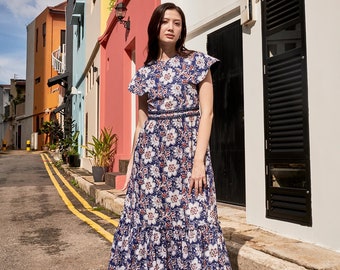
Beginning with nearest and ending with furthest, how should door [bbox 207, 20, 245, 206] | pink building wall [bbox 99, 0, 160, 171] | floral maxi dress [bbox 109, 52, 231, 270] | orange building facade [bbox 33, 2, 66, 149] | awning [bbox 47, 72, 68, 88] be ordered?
floral maxi dress [bbox 109, 52, 231, 270] < door [bbox 207, 20, 245, 206] < pink building wall [bbox 99, 0, 160, 171] < awning [bbox 47, 72, 68, 88] < orange building facade [bbox 33, 2, 66, 149]

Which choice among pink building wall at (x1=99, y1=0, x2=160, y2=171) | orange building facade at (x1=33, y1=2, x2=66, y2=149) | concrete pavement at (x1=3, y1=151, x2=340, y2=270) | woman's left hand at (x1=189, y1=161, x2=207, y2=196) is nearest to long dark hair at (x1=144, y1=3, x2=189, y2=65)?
woman's left hand at (x1=189, y1=161, x2=207, y2=196)

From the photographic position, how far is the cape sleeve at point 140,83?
Answer: 8.36 feet

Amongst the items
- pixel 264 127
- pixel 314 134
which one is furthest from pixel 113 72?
pixel 314 134

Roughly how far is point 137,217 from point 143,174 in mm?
277

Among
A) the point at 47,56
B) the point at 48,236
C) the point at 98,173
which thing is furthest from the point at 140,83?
the point at 47,56

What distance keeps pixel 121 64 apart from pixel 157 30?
7.44 m

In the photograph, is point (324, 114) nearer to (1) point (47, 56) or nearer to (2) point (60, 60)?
(2) point (60, 60)

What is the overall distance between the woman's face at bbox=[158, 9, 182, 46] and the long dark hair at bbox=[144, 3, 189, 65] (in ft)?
0.08

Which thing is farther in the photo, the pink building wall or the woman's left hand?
the pink building wall

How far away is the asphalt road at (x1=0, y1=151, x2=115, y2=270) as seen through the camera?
149 inches

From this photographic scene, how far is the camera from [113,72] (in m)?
10.8

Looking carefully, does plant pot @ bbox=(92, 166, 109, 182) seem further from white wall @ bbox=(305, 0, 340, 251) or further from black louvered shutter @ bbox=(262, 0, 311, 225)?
white wall @ bbox=(305, 0, 340, 251)

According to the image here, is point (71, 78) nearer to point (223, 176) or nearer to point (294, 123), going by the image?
point (223, 176)

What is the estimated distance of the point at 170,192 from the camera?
94.3 inches
